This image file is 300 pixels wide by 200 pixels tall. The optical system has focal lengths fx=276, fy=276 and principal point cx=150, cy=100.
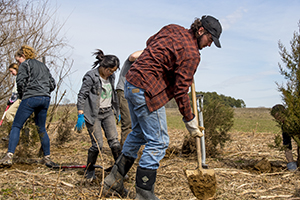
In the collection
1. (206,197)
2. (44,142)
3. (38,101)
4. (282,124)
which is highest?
(38,101)

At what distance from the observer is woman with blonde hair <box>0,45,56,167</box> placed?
481 cm

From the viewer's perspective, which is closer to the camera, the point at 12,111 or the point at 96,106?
the point at 96,106

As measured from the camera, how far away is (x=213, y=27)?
3.10m

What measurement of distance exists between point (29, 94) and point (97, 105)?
146 cm

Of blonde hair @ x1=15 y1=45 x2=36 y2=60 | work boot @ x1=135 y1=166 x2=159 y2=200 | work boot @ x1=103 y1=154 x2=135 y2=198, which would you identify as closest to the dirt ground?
work boot @ x1=103 y1=154 x2=135 y2=198

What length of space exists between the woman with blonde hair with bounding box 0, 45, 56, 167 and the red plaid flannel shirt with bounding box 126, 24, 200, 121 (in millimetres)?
2635

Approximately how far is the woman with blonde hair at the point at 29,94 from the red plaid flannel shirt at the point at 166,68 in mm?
2635

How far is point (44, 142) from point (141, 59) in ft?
10.4

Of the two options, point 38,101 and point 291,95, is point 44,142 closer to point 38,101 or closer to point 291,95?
point 38,101

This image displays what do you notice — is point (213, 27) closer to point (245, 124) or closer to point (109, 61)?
point (109, 61)

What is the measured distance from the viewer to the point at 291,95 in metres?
5.03

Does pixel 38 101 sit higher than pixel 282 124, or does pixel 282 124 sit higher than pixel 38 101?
pixel 38 101

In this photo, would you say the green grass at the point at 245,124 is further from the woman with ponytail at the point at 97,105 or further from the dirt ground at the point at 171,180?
the woman with ponytail at the point at 97,105

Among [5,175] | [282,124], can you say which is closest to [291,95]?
[282,124]
